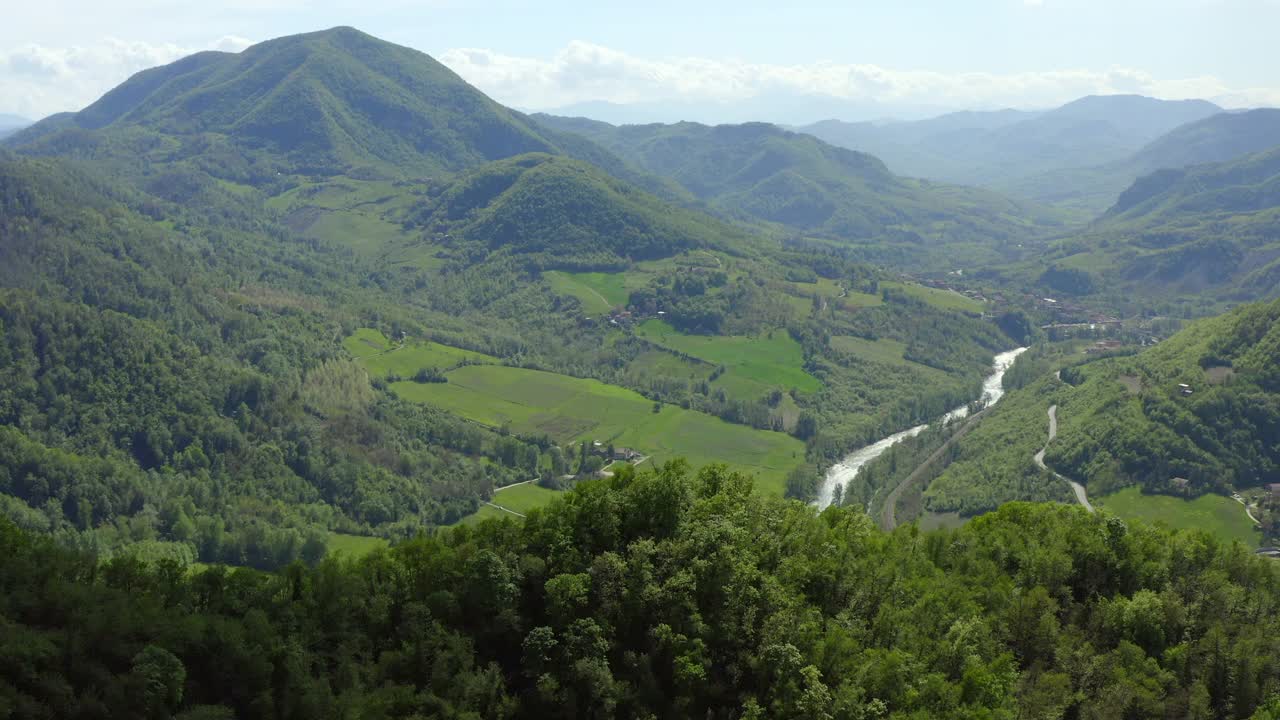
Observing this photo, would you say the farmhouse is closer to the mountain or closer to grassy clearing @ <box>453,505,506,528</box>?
grassy clearing @ <box>453,505,506,528</box>

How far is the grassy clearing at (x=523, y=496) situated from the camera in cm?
16300

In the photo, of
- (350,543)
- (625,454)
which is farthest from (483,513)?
(625,454)

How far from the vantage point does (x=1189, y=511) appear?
151m

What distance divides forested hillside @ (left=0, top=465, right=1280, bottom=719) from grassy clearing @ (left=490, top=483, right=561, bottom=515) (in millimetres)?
97992

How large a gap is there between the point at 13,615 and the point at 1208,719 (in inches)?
2806

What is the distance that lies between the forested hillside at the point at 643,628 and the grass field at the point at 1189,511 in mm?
90162

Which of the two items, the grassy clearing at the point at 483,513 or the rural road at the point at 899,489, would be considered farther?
the rural road at the point at 899,489

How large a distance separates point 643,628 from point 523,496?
11641 cm

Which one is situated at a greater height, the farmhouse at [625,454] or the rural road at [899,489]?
the farmhouse at [625,454]

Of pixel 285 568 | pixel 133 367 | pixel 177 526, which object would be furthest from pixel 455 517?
Result: pixel 285 568

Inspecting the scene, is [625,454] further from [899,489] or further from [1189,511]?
[1189,511]

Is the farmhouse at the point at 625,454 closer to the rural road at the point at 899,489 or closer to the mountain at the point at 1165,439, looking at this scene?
the rural road at the point at 899,489

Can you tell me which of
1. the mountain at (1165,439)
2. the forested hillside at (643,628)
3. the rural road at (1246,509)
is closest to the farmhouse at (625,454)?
the mountain at (1165,439)

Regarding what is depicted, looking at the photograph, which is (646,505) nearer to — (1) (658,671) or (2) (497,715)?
(1) (658,671)
